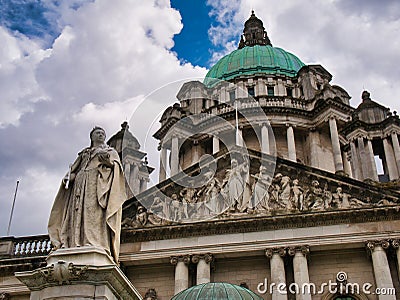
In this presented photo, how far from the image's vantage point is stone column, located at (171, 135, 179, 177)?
157ft

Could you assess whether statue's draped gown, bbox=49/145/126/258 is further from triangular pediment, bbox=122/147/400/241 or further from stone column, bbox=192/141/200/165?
stone column, bbox=192/141/200/165

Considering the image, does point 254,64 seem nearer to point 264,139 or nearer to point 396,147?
point 264,139

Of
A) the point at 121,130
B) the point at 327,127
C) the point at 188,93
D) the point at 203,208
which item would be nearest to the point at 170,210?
the point at 203,208

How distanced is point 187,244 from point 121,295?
20610 millimetres

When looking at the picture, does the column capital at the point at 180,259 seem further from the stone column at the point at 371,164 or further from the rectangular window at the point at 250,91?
the rectangular window at the point at 250,91

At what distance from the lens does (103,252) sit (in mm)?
8828

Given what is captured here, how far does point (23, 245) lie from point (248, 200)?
13555 millimetres

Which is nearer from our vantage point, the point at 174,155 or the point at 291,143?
the point at 291,143

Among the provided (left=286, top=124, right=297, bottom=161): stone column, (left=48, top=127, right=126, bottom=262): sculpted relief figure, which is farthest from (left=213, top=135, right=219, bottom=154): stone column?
(left=48, top=127, right=126, bottom=262): sculpted relief figure

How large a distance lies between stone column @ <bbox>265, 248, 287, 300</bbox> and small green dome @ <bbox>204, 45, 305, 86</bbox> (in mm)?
28716

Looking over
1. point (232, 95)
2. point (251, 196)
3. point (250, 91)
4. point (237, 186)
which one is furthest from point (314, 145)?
point (251, 196)

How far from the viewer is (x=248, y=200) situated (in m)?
29.9

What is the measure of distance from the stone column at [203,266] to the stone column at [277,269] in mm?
3038

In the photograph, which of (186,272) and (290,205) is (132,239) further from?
(290,205)
